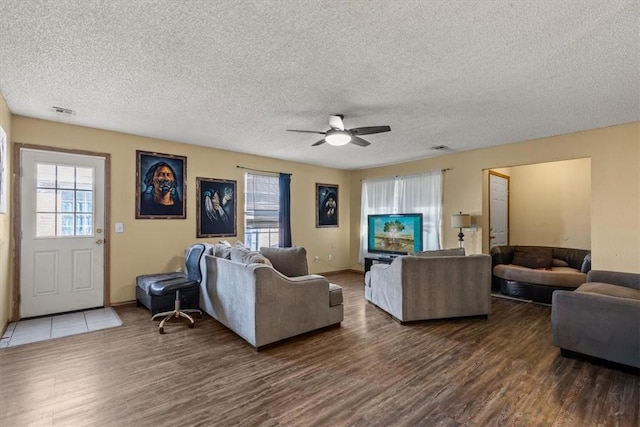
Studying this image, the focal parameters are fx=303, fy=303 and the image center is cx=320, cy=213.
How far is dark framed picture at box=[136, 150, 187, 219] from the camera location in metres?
4.69

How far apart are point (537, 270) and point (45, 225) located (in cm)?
730

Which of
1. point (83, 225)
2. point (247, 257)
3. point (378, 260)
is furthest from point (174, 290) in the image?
point (378, 260)

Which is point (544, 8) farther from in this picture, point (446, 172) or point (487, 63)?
point (446, 172)

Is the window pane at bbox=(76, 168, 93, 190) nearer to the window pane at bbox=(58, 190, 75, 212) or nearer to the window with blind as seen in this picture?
the window pane at bbox=(58, 190, 75, 212)

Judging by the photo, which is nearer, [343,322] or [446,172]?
[343,322]

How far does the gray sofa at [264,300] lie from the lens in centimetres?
303

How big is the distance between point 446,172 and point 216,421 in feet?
18.3

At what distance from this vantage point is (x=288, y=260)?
4332 mm

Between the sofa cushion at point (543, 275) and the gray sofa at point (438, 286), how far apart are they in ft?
5.01

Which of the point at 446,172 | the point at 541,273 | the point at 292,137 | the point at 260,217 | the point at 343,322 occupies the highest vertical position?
the point at 292,137

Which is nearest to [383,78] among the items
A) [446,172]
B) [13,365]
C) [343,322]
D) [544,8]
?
[544,8]

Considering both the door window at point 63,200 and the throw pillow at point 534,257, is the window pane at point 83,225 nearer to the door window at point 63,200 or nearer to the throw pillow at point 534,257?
the door window at point 63,200

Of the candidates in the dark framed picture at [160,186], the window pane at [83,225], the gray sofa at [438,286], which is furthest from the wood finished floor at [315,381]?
the dark framed picture at [160,186]

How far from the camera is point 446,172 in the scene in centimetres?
601
